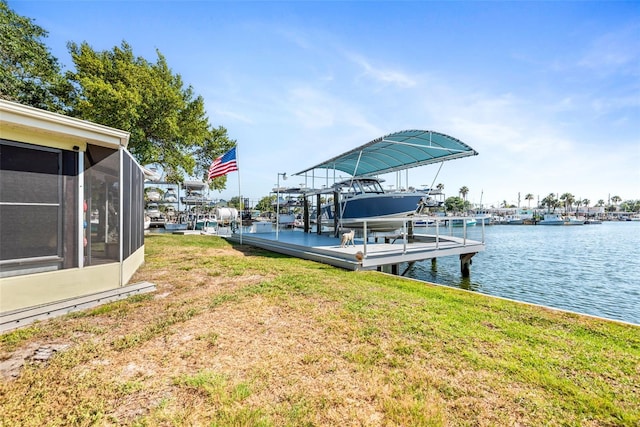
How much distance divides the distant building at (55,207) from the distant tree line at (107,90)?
9027 mm

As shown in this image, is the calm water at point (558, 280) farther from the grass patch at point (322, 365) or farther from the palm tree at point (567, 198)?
the palm tree at point (567, 198)

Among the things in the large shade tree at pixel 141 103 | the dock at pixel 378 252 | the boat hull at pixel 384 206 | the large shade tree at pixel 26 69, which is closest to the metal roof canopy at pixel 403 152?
the boat hull at pixel 384 206

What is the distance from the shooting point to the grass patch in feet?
6.79

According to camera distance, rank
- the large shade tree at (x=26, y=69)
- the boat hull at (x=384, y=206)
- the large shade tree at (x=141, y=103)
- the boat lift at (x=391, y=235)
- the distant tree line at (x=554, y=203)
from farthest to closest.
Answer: the distant tree line at (x=554, y=203), the large shade tree at (x=26, y=69), the large shade tree at (x=141, y=103), the boat hull at (x=384, y=206), the boat lift at (x=391, y=235)

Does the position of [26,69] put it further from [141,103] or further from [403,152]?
[403,152]

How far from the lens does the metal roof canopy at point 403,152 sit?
30.1 ft

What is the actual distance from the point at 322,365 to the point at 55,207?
4421mm

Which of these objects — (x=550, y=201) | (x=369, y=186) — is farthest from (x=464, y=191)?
(x=369, y=186)

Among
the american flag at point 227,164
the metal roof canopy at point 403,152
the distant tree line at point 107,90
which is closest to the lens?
the metal roof canopy at point 403,152

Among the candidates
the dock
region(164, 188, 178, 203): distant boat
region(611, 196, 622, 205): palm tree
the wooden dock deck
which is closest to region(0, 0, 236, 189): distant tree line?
the dock

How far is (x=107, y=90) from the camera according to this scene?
11.3 meters

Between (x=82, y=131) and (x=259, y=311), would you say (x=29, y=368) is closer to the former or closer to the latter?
(x=259, y=311)

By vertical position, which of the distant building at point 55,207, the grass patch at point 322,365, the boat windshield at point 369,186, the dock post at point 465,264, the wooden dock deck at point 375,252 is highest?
the boat windshield at point 369,186

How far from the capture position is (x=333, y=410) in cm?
211
